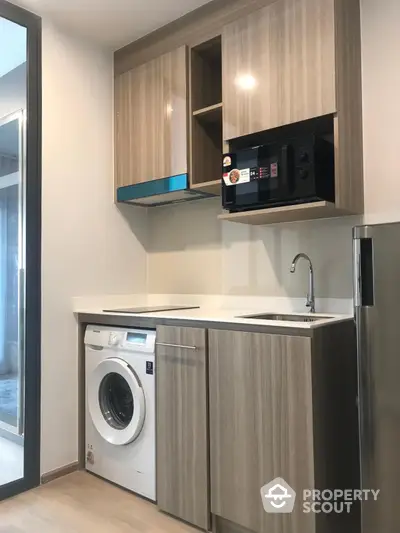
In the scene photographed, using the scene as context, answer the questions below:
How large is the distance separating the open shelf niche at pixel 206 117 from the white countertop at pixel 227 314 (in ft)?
2.31

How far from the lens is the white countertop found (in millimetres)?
1849

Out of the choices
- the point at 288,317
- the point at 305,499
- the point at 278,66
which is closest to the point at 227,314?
the point at 288,317

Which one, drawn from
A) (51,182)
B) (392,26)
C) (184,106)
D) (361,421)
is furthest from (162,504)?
(392,26)

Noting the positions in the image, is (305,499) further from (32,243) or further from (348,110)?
(32,243)

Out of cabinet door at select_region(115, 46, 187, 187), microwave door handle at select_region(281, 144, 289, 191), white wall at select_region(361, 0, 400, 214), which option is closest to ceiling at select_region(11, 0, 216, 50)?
cabinet door at select_region(115, 46, 187, 187)

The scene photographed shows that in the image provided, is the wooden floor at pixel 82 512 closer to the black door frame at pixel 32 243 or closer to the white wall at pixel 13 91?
the black door frame at pixel 32 243

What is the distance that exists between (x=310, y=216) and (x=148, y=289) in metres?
1.36

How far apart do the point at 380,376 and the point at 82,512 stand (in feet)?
5.13

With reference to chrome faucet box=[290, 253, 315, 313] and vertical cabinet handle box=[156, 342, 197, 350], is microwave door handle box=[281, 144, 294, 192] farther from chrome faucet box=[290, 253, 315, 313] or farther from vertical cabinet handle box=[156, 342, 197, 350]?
vertical cabinet handle box=[156, 342, 197, 350]

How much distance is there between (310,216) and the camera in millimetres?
2311

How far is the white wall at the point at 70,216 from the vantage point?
8.49 feet

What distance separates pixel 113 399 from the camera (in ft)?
8.59

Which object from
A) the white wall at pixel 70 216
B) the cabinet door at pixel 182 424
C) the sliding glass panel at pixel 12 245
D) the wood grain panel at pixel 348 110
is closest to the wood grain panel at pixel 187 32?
the white wall at pixel 70 216

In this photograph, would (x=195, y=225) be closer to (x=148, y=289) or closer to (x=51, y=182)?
Result: (x=148, y=289)
